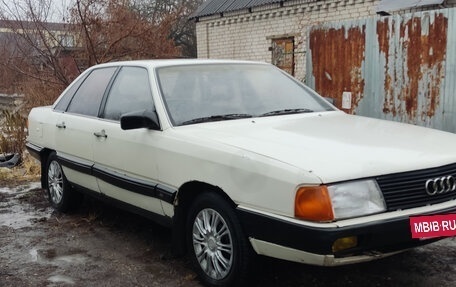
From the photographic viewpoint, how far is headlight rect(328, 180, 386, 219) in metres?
2.79

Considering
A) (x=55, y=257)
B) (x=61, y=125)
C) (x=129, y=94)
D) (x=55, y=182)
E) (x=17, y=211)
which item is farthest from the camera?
(x=17, y=211)

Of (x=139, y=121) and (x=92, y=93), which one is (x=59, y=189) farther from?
(x=139, y=121)

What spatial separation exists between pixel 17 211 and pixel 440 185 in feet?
14.9

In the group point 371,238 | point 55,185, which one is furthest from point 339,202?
point 55,185

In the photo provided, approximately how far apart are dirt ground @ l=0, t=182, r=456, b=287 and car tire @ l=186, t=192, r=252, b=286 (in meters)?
0.13

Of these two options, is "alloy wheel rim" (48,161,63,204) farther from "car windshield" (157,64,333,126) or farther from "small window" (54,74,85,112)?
"car windshield" (157,64,333,126)

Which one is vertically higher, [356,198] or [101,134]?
[101,134]

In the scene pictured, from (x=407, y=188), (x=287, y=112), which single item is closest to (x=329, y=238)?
(x=407, y=188)

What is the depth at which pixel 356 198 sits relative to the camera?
2.82 metres

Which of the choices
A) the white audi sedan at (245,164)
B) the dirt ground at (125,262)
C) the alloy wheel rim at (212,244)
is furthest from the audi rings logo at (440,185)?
the alloy wheel rim at (212,244)

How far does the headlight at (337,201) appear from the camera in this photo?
2766 millimetres

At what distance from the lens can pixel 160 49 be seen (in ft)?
40.4

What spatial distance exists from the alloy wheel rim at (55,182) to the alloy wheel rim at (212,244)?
2389 millimetres

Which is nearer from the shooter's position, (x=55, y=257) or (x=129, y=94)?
(x=55, y=257)
